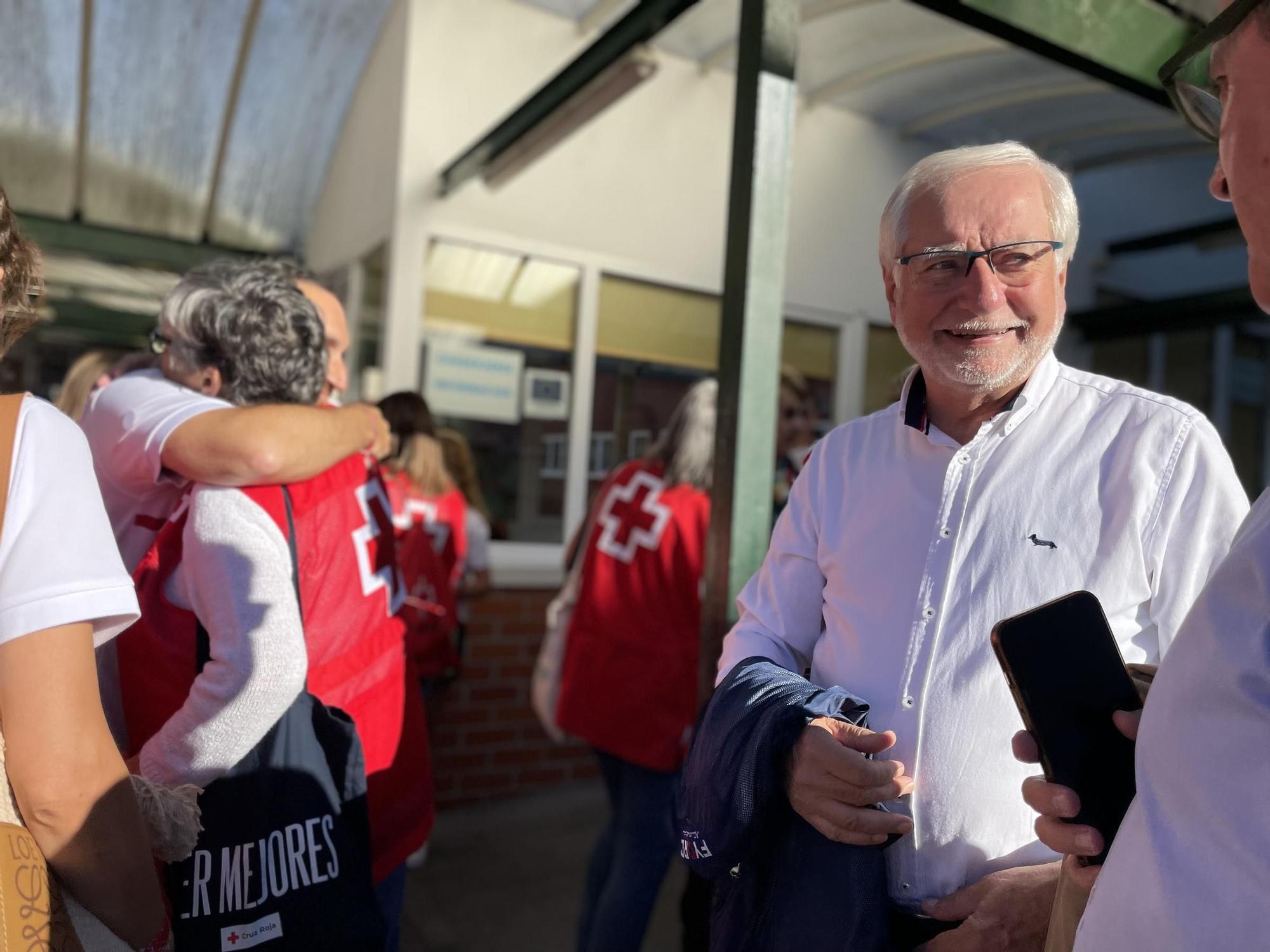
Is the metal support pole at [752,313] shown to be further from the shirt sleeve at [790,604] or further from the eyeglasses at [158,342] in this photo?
the eyeglasses at [158,342]

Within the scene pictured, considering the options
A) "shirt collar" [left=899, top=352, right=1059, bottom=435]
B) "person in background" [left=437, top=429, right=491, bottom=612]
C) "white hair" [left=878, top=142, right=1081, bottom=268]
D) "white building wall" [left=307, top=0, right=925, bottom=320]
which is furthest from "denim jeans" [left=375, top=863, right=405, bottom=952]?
"white building wall" [left=307, top=0, right=925, bottom=320]

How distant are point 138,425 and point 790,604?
1177mm

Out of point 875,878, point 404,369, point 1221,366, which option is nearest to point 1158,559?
point 875,878

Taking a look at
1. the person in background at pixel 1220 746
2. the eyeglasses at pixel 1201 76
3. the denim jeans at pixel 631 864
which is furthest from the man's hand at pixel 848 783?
the denim jeans at pixel 631 864

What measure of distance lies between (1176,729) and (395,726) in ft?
5.10

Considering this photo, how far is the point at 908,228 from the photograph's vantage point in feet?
4.92

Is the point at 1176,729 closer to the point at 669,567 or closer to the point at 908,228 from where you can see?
the point at 908,228

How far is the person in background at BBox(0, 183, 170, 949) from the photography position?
0.98m

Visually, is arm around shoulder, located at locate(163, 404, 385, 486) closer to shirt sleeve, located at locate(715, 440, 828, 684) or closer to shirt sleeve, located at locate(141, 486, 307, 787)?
shirt sleeve, located at locate(141, 486, 307, 787)

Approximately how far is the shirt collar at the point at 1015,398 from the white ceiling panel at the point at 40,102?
5212mm

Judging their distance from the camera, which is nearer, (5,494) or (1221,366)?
(5,494)

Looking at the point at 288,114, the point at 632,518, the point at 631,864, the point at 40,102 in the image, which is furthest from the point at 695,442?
the point at 40,102

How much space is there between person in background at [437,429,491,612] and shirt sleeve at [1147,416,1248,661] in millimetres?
3415

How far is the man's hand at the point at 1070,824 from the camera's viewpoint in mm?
954
